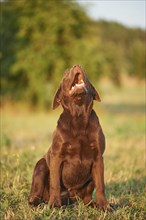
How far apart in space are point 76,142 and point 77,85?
0.59m

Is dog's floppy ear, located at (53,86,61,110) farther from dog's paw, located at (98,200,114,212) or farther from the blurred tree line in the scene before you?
the blurred tree line

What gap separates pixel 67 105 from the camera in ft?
16.8

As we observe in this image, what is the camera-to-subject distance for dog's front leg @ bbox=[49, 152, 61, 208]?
16.6 feet

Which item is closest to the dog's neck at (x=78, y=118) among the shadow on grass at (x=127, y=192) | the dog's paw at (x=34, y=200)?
the dog's paw at (x=34, y=200)

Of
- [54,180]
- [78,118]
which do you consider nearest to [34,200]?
[54,180]

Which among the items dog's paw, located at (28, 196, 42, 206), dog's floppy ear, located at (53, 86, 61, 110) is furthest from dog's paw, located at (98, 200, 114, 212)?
dog's floppy ear, located at (53, 86, 61, 110)

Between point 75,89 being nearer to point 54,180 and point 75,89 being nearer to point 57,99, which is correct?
point 57,99

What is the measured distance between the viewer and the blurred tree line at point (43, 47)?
2547 centimetres

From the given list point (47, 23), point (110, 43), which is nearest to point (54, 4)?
point (47, 23)

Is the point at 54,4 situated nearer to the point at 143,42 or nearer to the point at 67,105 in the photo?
the point at 143,42

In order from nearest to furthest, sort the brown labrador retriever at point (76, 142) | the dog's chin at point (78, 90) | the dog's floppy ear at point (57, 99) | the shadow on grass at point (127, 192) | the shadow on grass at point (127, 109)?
the dog's chin at point (78, 90)
the brown labrador retriever at point (76, 142)
the dog's floppy ear at point (57, 99)
the shadow on grass at point (127, 192)
the shadow on grass at point (127, 109)

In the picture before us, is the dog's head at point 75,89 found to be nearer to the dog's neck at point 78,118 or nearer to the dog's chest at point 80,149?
the dog's neck at point 78,118

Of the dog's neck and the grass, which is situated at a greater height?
the dog's neck

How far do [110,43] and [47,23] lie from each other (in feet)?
60.6
